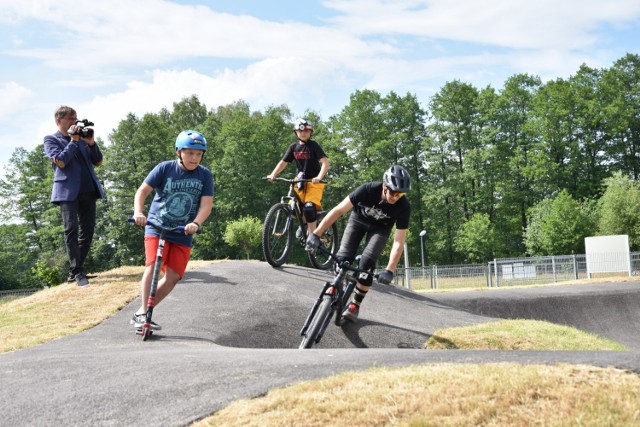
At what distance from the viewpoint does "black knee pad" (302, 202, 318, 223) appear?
11445 mm

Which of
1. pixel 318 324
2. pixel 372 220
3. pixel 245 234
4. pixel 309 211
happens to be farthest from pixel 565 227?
pixel 318 324

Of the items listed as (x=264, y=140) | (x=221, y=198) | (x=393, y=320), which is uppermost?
(x=264, y=140)

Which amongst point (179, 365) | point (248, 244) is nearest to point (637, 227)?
point (248, 244)

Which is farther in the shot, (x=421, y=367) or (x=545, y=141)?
(x=545, y=141)

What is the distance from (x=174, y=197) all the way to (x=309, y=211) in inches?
159

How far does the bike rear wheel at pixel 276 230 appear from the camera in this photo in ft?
36.3

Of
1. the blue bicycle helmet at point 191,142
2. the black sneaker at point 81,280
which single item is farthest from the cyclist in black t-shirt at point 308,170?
the blue bicycle helmet at point 191,142

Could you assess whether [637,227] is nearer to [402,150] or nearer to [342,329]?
[402,150]

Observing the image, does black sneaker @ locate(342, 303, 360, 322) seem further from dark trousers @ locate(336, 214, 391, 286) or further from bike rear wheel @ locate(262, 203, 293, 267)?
bike rear wheel @ locate(262, 203, 293, 267)

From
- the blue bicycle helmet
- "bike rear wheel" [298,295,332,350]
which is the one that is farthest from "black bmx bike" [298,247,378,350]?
the blue bicycle helmet

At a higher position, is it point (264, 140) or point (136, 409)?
point (264, 140)

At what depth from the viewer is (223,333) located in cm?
884

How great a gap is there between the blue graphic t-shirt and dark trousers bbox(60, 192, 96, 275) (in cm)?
356

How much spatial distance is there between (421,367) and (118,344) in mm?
4203
